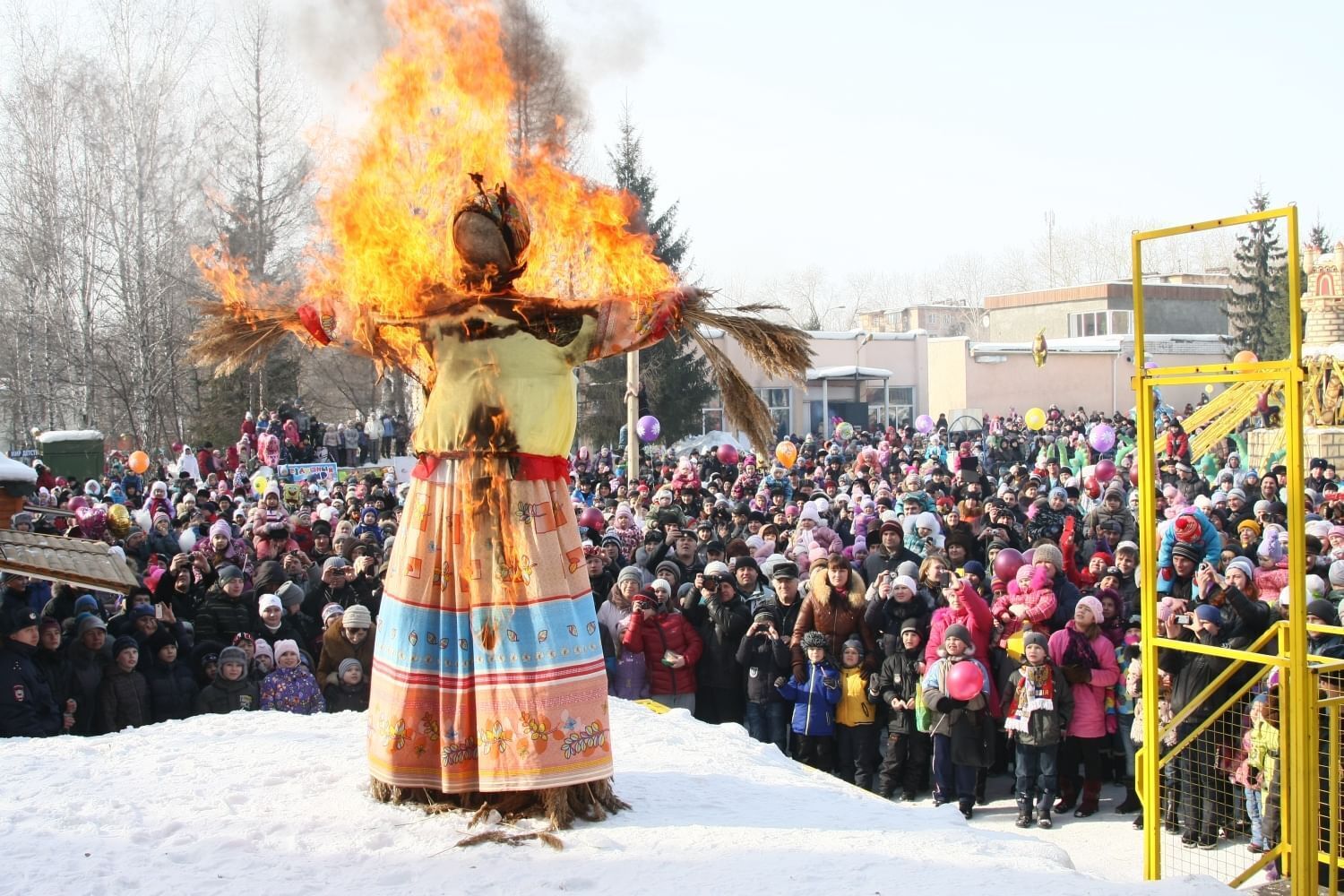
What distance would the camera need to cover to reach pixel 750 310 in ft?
17.4

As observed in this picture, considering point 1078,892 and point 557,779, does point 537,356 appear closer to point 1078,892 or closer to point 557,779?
point 557,779

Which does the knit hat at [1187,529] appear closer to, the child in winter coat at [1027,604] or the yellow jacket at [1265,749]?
the child in winter coat at [1027,604]

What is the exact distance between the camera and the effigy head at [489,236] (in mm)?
5055

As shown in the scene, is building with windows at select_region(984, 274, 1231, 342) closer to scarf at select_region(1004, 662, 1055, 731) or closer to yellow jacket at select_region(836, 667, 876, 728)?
yellow jacket at select_region(836, 667, 876, 728)

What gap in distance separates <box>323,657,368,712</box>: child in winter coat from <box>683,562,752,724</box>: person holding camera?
2.64 meters

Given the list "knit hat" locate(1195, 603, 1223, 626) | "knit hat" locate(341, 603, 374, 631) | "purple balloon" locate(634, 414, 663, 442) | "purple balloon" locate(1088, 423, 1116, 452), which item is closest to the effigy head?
"knit hat" locate(341, 603, 374, 631)

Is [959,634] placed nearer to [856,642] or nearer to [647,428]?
[856,642]

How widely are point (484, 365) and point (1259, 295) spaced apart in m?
51.0

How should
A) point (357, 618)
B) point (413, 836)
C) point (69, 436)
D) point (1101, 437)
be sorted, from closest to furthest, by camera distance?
1. point (413, 836)
2. point (357, 618)
3. point (1101, 437)
4. point (69, 436)

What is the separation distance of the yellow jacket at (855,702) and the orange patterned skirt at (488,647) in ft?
14.3

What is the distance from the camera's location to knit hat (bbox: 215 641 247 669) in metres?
8.26

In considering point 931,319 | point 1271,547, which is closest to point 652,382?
point 1271,547

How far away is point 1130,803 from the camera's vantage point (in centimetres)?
880

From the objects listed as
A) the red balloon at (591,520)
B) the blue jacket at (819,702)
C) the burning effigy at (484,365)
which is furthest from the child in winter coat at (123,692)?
the red balloon at (591,520)
